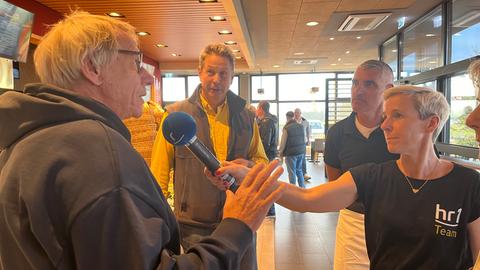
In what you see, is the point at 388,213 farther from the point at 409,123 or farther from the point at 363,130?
the point at 363,130

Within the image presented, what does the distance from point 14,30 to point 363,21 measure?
5160 mm

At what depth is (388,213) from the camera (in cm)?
142

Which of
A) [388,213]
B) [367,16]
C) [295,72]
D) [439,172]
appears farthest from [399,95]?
[295,72]

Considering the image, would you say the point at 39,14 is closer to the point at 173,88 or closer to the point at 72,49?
the point at 72,49

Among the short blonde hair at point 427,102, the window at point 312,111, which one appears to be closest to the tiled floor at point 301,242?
the short blonde hair at point 427,102

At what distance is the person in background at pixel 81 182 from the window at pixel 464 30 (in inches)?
184

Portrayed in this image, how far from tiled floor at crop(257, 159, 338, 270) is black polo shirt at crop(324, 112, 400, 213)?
1897mm

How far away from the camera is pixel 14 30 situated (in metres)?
3.91

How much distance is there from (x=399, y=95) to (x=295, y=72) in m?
13.1

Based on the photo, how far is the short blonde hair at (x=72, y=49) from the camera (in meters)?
0.89

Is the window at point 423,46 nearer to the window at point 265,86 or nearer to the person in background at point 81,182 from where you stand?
the person in background at point 81,182

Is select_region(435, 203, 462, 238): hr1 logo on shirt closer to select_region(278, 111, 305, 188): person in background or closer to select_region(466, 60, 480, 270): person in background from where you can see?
select_region(466, 60, 480, 270): person in background

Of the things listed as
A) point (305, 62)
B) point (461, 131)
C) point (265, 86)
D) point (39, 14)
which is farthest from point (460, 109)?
point (265, 86)

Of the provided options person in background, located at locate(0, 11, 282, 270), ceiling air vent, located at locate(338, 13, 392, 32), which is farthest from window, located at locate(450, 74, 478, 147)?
person in background, located at locate(0, 11, 282, 270)
